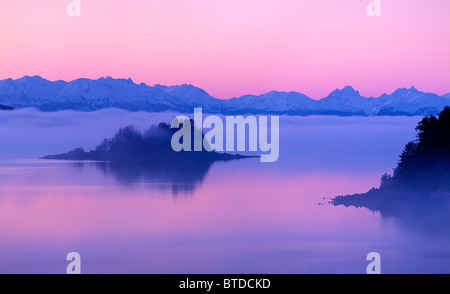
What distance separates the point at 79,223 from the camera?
66938mm

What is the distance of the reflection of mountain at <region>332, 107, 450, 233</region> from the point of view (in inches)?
2537

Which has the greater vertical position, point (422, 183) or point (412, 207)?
point (422, 183)

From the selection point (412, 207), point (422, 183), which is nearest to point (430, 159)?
point (422, 183)

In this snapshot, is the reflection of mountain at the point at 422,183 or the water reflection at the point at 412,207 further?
the reflection of mountain at the point at 422,183

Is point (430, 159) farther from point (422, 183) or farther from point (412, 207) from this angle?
point (412, 207)

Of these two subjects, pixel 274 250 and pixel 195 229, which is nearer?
pixel 274 250

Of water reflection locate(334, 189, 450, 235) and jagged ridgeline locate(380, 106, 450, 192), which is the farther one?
jagged ridgeline locate(380, 106, 450, 192)

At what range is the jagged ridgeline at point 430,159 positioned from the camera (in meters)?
66.3

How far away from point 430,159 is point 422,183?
112 inches

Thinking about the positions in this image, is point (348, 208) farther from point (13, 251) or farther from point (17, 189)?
point (17, 189)

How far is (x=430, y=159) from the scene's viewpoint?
67.4m

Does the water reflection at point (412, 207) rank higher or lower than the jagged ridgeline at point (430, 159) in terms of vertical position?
lower
